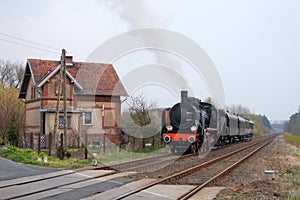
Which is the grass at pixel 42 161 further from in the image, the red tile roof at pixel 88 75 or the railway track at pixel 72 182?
the red tile roof at pixel 88 75

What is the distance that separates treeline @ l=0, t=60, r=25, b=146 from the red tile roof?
374 centimetres

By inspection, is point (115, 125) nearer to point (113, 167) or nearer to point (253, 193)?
point (113, 167)

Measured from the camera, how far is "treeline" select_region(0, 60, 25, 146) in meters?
31.9

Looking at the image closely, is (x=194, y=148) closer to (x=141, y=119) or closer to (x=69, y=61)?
(x=141, y=119)

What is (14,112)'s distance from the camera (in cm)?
4416

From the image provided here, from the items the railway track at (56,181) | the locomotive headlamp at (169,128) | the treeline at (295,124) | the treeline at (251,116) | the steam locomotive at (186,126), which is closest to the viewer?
the railway track at (56,181)

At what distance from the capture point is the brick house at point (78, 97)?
34.6 metres

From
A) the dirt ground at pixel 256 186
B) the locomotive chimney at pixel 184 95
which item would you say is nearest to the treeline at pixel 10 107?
the locomotive chimney at pixel 184 95

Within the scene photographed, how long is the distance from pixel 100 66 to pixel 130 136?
11765mm

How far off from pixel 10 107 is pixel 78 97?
1368 cm

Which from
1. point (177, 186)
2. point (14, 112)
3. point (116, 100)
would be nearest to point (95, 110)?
point (116, 100)

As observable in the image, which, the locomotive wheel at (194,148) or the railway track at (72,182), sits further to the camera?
the locomotive wheel at (194,148)

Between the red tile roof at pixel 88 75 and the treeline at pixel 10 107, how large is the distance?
3.74 metres

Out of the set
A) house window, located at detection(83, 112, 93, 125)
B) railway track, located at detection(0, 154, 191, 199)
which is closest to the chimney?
house window, located at detection(83, 112, 93, 125)
